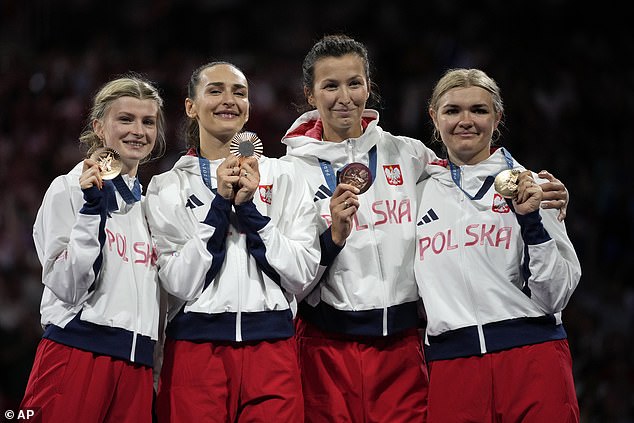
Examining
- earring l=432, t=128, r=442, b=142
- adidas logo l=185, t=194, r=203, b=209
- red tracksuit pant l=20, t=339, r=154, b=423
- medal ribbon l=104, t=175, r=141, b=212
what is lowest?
A: red tracksuit pant l=20, t=339, r=154, b=423

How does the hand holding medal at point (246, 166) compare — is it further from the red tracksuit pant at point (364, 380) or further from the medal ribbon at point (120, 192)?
the red tracksuit pant at point (364, 380)

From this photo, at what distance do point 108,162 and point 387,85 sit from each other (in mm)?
5831

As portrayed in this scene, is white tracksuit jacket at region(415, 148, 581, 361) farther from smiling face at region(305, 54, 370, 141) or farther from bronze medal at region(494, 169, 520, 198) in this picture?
smiling face at region(305, 54, 370, 141)

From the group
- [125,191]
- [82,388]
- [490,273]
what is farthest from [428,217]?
[82,388]

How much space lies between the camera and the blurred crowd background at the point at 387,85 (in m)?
7.50

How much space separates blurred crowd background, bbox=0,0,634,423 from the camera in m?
7.50

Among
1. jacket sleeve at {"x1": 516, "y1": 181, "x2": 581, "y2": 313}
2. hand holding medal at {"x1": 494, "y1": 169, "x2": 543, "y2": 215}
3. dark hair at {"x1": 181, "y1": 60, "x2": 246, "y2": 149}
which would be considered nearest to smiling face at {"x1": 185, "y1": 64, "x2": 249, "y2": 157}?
dark hair at {"x1": 181, "y1": 60, "x2": 246, "y2": 149}

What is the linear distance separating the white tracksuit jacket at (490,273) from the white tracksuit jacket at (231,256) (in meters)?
0.55

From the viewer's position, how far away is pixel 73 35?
32.3ft

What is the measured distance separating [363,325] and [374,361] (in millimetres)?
165

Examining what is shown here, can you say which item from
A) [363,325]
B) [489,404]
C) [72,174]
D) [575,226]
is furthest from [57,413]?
[575,226]

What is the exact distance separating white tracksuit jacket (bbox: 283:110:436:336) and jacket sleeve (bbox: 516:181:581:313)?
0.56 meters

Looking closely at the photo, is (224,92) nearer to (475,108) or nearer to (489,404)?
→ (475,108)

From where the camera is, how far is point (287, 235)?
392 centimetres
